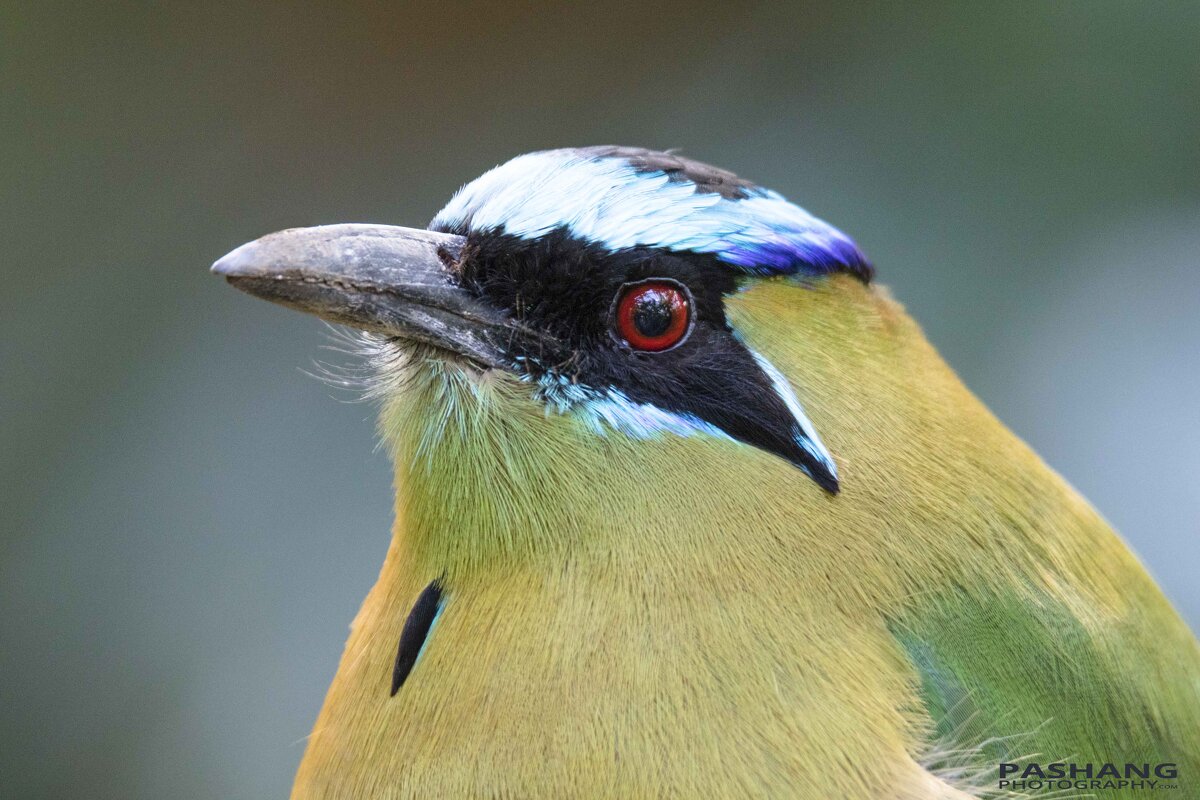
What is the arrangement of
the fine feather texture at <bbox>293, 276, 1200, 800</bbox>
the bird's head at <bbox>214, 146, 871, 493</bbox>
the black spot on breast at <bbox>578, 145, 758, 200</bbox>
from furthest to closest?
the black spot on breast at <bbox>578, 145, 758, 200</bbox>, the bird's head at <bbox>214, 146, 871, 493</bbox>, the fine feather texture at <bbox>293, 276, 1200, 800</bbox>

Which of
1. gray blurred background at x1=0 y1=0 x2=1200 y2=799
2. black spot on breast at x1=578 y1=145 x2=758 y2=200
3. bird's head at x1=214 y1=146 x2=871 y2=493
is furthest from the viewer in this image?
gray blurred background at x1=0 y1=0 x2=1200 y2=799

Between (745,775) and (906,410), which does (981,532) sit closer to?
(906,410)

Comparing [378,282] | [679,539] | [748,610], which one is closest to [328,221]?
[378,282]

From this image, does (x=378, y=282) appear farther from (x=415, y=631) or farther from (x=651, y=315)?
(x=415, y=631)

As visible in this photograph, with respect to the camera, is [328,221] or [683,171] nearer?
[683,171]

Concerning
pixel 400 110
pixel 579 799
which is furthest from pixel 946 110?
pixel 579 799

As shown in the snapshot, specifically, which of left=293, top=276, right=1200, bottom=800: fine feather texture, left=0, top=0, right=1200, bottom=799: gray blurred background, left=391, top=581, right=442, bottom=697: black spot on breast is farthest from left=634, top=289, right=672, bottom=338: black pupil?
left=0, top=0, right=1200, bottom=799: gray blurred background

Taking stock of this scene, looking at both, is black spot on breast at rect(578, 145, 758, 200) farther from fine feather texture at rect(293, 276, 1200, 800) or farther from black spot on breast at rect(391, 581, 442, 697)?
black spot on breast at rect(391, 581, 442, 697)
